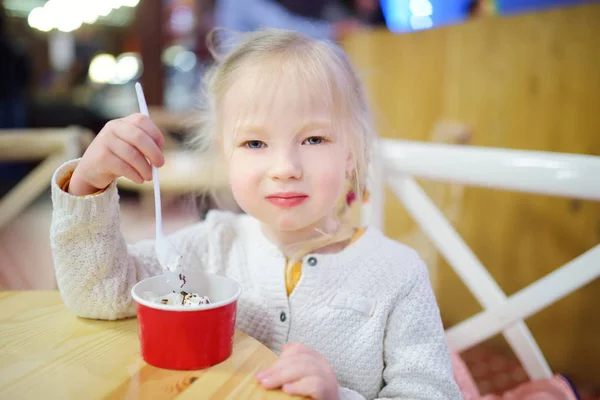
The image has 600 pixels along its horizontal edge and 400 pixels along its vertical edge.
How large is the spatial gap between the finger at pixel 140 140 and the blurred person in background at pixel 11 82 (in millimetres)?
4333

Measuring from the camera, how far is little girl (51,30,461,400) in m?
0.72

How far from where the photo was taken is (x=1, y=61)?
433 cm

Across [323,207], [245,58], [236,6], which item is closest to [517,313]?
[323,207]

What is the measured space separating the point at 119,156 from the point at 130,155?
0.01m

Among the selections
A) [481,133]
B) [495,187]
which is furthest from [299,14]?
[495,187]

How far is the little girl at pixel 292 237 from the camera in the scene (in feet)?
2.37

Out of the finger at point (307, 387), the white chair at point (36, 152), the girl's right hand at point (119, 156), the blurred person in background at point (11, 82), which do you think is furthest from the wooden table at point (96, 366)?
the blurred person in background at point (11, 82)

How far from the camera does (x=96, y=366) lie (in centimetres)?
59

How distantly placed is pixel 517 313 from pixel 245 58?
2.12 feet

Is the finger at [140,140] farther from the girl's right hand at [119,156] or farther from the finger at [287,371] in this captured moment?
the finger at [287,371]

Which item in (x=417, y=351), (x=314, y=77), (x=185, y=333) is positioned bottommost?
(x=417, y=351)

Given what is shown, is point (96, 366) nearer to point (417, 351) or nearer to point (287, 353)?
point (287, 353)

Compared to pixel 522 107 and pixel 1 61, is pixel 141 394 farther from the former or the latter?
pixel 1 61

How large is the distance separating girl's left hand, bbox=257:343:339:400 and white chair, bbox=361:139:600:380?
0.49m
